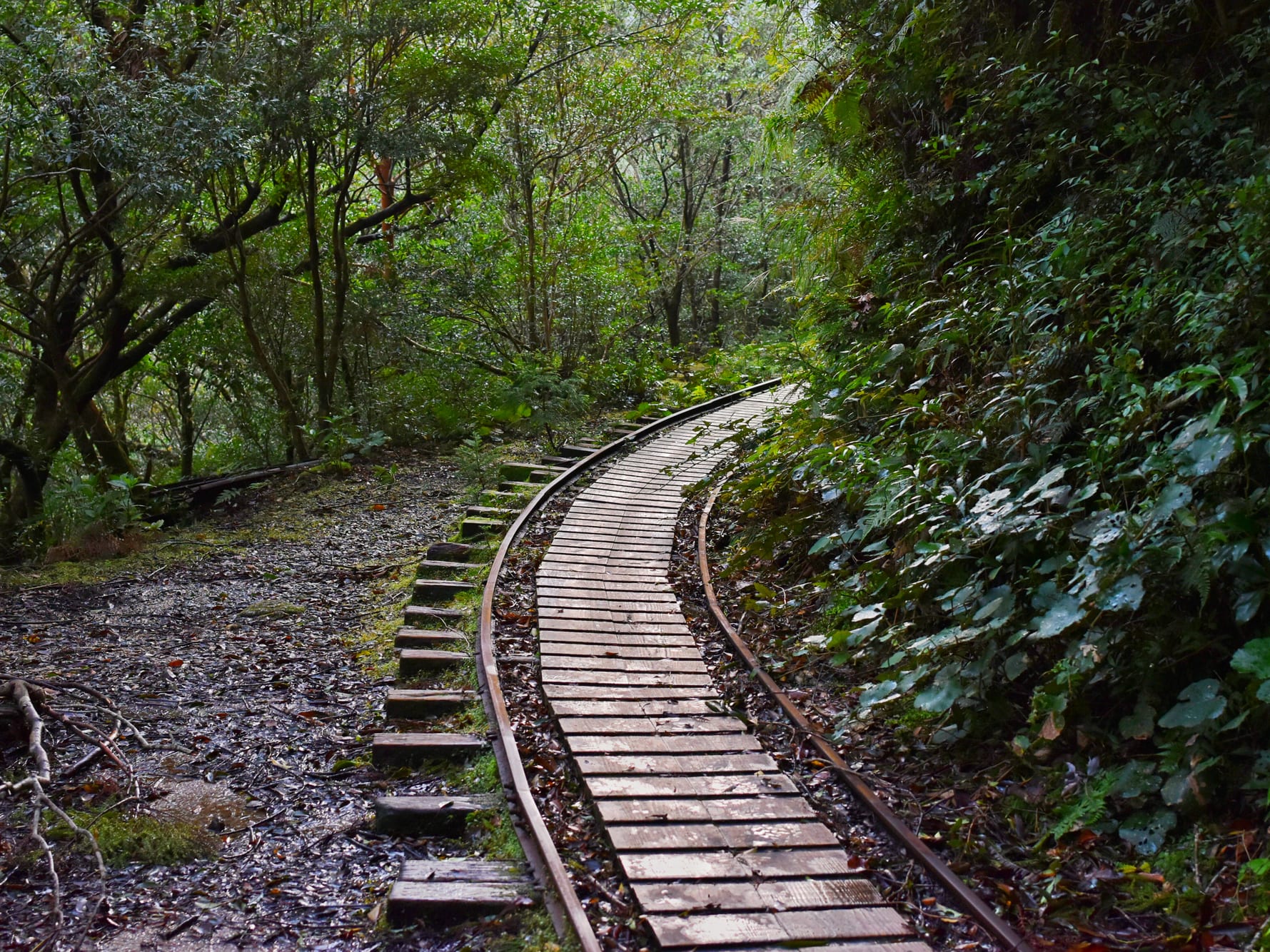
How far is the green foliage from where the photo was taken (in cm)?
331

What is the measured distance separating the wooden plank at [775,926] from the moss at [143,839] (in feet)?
6.15

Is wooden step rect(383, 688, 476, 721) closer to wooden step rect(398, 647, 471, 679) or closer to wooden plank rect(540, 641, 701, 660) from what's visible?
wooden step rect(398, 647, 471, 679)

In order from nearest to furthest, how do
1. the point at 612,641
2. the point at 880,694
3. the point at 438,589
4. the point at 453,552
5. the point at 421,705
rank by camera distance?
the point at 880,694 < the point at 421,705 < the point at 612,641 < the point at 438,589 < the point at 453,552

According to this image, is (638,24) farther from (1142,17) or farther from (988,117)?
(1142,17)

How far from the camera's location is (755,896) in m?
3.03

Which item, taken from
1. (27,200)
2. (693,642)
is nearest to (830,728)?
(693,642)

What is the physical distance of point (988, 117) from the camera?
7004mm

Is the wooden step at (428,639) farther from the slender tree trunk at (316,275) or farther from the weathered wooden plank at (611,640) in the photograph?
the slender tree trunk at (316,275)

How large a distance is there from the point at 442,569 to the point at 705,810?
12.6ft

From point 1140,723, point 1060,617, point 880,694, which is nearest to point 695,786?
point 880,694

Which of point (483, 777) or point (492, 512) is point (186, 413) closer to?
point (492, 512)

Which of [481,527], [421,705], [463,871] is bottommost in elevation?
[463,871]

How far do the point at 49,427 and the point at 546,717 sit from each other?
898 cm

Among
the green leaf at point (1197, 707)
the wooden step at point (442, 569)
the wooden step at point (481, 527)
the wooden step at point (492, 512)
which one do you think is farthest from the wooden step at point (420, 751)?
the wooden step at point (492, 512)
